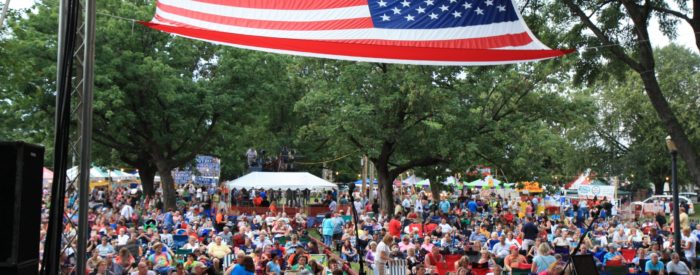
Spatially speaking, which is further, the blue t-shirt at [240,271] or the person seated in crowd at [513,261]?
the person seated in crowd at [513,261]

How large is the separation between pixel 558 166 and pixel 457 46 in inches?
2233

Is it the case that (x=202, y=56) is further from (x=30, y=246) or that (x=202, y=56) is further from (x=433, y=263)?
(x=30, y=246)

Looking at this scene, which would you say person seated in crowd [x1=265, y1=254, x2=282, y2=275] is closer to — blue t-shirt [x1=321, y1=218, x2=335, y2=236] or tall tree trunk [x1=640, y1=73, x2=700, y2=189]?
blue t-shirt [x1=321, y1=218, x2=335, y2=236]

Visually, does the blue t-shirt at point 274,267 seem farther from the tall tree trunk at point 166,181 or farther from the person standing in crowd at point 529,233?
the tall tree trunk at point 166,181

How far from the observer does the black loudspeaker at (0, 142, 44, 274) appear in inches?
151

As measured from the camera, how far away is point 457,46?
7695mm

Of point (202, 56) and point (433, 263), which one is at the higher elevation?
point (202, 56)

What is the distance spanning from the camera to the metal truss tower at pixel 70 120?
17.7 ft

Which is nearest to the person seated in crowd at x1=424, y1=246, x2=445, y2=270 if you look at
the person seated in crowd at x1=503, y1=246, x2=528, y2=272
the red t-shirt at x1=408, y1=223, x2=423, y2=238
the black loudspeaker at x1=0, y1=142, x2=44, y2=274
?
the person seated in crowd at x1=503, y1=246, x2=528, y2=272

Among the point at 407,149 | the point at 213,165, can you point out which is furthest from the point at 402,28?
the point at 213,165

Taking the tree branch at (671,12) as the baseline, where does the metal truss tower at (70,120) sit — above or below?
below

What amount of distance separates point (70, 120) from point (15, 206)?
249 centimetres

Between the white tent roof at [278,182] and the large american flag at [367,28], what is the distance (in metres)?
22.6

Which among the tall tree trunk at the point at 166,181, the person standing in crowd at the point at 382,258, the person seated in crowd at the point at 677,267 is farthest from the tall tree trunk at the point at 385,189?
the person seated in crowd at the point at 677,267
